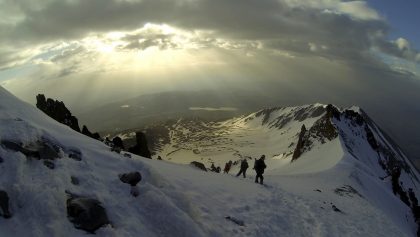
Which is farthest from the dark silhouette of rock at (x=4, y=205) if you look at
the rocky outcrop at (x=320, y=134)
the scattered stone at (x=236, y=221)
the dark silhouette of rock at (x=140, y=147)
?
the rocky outcrop at (x=320, y=134)

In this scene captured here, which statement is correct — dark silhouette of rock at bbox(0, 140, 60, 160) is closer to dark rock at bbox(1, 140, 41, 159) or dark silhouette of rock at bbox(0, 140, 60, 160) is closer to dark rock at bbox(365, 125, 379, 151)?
dark rock at bbox(1, 140, 41, 159)

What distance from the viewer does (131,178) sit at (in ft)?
64.7

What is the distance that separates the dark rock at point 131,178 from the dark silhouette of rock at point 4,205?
565cm

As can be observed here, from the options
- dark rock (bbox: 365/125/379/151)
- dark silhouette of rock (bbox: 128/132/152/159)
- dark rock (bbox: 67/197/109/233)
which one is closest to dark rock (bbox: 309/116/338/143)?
dark rock (bbox: 365/125/379/151)

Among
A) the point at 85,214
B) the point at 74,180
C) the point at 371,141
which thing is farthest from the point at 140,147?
the point at 371,141

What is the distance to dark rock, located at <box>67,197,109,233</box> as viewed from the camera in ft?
51.2

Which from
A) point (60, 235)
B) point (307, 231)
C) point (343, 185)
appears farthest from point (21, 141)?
point (343, 185)

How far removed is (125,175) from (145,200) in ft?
6.48

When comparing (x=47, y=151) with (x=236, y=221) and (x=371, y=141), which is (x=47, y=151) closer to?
(x=236, y=221)

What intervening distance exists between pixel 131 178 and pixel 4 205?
611 cm

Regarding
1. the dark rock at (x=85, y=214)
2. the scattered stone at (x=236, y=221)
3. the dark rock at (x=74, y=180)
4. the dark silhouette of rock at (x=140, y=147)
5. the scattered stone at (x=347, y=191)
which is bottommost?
the dark silhouette of rock at (x=140, y=147)

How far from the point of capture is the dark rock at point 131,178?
772 inches

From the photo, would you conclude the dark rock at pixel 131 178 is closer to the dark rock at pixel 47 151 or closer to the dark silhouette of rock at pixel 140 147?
the dark rock at pixel 47 151

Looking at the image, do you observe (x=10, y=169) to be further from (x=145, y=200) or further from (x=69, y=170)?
(x=145, y=200)
